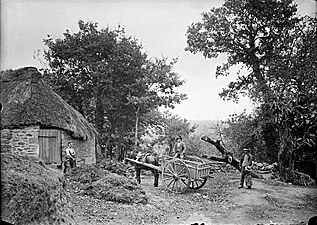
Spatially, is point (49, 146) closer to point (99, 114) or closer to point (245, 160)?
point (99, 114)

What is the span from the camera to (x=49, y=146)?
88.0 inches

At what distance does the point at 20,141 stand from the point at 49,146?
0.79ft

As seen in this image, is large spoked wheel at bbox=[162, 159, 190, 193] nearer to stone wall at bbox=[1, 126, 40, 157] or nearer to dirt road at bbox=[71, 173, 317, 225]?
dirt road at bbox=[71, 173, 317, 225]

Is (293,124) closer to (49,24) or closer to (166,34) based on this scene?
(166,34)

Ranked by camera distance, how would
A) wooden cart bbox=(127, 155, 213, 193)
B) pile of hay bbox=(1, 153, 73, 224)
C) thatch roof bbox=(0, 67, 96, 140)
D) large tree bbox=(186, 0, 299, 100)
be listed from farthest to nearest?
wooden cart bbox=(127, 155, 213, 193) < large tree bbox=(186, 0, 299, 100) < thatch roof bbox=(0, 67, 96, 140) < pile of hay bbox=(1, 153, 73, 224)

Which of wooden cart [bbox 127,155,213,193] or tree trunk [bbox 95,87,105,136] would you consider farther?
wooden cart [bbox 127,155,213,193]

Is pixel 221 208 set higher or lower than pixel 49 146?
lower

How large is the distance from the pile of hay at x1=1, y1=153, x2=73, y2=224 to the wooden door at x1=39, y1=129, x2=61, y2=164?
0.28 feet

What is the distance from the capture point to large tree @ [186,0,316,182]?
2268mm

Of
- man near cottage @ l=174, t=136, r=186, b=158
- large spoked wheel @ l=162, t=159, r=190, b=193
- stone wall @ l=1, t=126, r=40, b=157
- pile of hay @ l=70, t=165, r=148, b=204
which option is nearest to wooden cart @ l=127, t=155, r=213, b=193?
large spoked wheel @ l=162, t=159, r=190, b=193

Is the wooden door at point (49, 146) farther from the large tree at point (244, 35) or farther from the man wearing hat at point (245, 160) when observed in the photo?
the man wearing hat at point (245, 160)

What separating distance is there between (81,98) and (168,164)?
5.46 feet

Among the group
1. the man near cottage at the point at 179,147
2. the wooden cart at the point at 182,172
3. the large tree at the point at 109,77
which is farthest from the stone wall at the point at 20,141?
the wooden cart at the point at 182,172

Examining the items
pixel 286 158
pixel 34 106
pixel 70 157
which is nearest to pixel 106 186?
pixel 70 157
